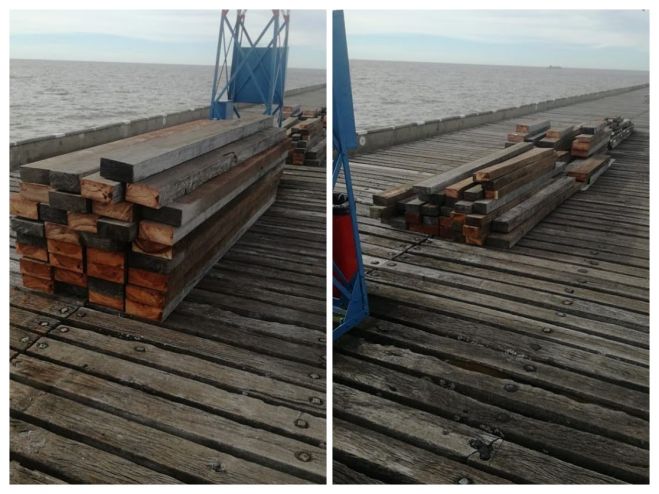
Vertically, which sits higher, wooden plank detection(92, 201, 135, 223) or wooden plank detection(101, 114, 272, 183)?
wooden plank detection(101, 114, 272, 183)

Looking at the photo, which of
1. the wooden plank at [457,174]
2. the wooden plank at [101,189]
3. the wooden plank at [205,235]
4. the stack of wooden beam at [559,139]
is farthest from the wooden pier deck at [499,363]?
the stack of wooden beam at [559,139]

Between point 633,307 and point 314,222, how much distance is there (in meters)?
3.29

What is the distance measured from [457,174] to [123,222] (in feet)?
12.6

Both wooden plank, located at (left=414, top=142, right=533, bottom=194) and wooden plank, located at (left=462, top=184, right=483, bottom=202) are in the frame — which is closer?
wooden plank, located at (left=462, top=184, right=483, bottom=202)

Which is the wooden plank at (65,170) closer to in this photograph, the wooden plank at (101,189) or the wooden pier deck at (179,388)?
the wooden plank at (101,189)

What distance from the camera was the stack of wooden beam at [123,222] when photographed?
3.71 meters

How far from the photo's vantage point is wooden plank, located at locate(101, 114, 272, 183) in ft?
12.0

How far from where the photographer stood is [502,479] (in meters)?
2.77

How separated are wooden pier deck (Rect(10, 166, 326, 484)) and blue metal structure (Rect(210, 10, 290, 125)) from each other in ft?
20.4

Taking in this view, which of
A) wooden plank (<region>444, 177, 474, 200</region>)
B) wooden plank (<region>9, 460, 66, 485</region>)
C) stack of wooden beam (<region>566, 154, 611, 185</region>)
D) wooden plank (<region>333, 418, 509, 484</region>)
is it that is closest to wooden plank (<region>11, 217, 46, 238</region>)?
wooden plank (<region>9, 460, 66, 485</region>)

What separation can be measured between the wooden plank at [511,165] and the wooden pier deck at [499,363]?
0.75m

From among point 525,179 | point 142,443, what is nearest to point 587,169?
point 525,179

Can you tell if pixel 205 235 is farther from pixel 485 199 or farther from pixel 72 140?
pixel 72 140

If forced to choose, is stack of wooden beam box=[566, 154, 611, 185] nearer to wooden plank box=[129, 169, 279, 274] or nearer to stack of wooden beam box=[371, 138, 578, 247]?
stack of wooden beam box=[371, 138, 578, 247]
